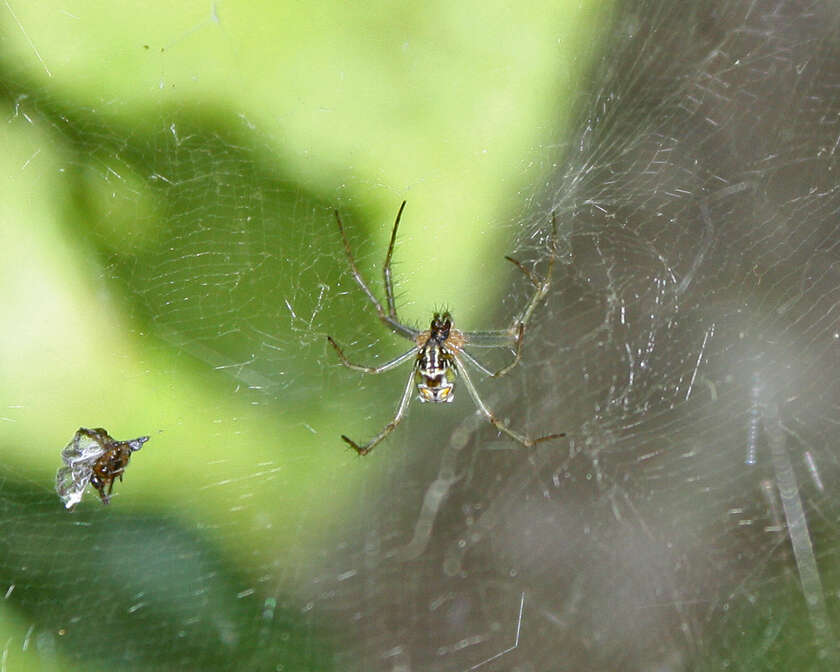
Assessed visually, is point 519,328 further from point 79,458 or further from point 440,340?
point 79,458

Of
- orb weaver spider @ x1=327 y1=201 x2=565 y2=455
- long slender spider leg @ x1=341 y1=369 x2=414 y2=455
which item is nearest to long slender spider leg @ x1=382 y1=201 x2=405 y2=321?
orb weaver spider @ x1=327 y1=201 x2=565 y2=455

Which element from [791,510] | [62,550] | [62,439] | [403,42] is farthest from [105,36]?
[791,510]

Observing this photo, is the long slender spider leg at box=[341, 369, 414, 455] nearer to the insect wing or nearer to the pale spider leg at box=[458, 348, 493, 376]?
the pale spider leg at box=[458, 348, 493, 376]

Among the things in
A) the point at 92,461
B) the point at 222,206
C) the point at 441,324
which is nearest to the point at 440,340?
the point at 441,324

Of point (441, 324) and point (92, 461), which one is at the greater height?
point (441, 324)

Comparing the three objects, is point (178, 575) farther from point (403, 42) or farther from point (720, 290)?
point (720, 290)
